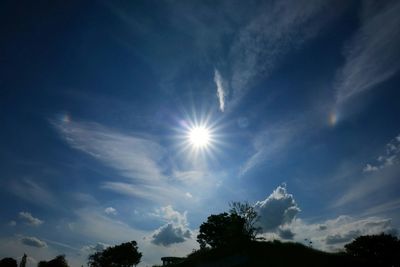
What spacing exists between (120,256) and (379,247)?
68.6 m

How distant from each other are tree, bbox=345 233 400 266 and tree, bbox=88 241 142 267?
2350 inches

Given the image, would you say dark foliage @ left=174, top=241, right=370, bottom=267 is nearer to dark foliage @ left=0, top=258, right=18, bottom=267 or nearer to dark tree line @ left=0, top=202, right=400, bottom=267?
dark tree line @ left=0, top=202, right=400, bottom=267

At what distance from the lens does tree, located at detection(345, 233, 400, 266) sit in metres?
57.9

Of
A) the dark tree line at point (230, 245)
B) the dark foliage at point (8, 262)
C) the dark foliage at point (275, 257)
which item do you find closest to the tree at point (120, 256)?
the dark tree line at point (230, 245)

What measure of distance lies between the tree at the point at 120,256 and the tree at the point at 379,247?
59690 mm

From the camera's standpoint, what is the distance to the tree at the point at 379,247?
5788 cm

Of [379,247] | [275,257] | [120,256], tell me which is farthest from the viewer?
[120,256]

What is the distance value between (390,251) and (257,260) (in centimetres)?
4562

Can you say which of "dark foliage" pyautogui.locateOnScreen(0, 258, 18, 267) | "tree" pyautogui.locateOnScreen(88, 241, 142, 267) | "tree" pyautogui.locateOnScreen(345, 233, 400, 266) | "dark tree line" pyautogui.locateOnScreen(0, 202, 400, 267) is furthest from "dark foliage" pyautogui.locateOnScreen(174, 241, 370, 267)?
"tree" pyautogui.locateOnScreen(88, 241, 142, 267)

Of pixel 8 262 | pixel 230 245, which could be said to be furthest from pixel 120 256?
pixel 230 245

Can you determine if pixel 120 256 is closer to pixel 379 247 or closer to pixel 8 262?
pixel 8 262

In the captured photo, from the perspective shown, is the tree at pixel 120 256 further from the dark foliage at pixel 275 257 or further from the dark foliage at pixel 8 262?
the dark foliage at pixel 275 257

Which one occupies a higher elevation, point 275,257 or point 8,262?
point 8,262

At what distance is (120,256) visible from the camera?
80.6 metres
